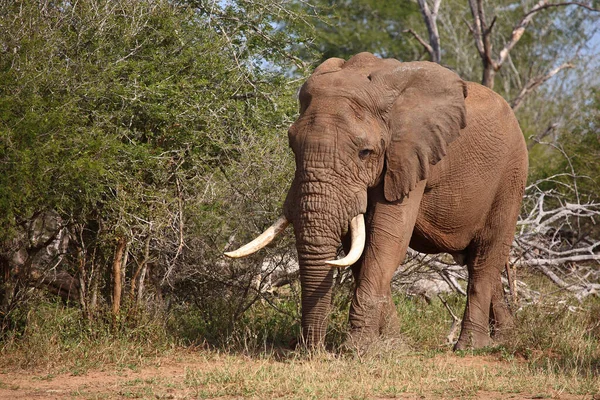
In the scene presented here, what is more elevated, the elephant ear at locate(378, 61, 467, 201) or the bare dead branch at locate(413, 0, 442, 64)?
the bare dead branch at locate(413, 0, 442, 64)

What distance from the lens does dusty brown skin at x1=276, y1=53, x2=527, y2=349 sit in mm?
7527

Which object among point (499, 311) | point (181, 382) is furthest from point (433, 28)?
point (181, 382)

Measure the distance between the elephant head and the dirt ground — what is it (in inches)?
34.6

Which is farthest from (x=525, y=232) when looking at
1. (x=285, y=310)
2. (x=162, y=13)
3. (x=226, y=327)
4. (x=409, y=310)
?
(x=162, y=13)

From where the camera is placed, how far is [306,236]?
295 inches

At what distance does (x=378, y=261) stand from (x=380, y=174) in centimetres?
72

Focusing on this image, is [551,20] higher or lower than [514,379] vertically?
higher

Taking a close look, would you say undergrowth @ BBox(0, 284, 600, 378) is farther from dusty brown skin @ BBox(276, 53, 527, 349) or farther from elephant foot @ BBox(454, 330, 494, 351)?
dusty brown skin @ BBox(276, 53, 527, 349)

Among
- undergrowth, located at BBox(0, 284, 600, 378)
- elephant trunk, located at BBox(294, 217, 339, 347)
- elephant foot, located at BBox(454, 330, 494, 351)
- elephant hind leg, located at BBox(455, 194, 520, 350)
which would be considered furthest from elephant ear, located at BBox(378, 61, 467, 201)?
elephant foot, located at BBox(454, 330, 494, 351)

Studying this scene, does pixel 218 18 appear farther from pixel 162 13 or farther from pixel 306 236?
pixel 306 236

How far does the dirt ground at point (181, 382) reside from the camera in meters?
6.56

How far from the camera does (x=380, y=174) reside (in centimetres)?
789

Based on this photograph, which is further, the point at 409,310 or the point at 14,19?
the point at 409,310

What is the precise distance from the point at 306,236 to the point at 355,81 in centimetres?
134
